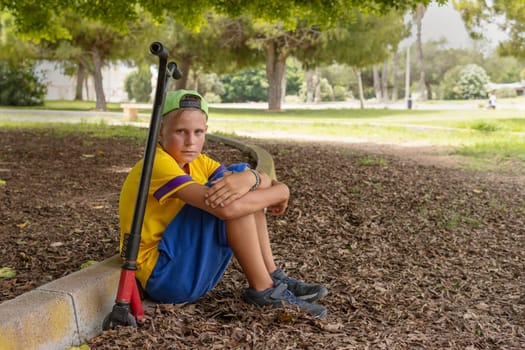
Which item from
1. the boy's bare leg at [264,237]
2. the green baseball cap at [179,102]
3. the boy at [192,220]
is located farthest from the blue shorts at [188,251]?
the green baseball cap at [179,102]

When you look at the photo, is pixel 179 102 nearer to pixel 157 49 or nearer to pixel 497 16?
pixel 157 49

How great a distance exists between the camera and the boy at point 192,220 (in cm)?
294

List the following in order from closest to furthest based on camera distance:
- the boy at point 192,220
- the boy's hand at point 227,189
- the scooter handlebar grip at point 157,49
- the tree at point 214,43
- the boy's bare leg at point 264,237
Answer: the scooter handlebar grip at point 157,49
the boy's hand at point 227,189
the boy at point 192,220
the boy's bare leg at point 264,237
the tree at point 214,43

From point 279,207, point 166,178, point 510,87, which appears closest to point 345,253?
point 279,207

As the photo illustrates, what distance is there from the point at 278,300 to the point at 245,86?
71.8 m

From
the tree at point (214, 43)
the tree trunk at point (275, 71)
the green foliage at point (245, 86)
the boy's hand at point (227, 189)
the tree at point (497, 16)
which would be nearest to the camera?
the boy's hand at point (227, 189)

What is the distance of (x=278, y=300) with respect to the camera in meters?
3.21

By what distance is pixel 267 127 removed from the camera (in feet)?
62.1

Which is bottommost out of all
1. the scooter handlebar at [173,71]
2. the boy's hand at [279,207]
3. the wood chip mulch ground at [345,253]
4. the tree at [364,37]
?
the wood chip mulch ground at [345,253]

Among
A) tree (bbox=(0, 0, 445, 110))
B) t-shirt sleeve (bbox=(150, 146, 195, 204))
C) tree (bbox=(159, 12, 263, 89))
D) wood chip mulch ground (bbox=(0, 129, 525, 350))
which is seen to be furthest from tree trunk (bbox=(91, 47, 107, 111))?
t-shirt sleeve (bbox=(150, 146, 195, 204))

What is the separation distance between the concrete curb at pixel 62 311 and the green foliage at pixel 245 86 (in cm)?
7091

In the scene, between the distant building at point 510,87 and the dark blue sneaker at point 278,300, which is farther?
the distant building at point 510,87

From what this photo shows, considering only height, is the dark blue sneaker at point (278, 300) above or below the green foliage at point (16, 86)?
below

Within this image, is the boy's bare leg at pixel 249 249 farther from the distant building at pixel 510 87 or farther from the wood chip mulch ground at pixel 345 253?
the distant building at pixel 510 87
